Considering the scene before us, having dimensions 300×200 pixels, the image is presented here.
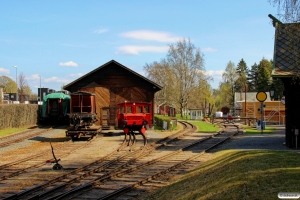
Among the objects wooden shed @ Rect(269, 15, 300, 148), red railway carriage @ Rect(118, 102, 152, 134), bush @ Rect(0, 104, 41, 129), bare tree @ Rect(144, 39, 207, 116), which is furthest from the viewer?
bare tree @ Rect(144, 39, 207, 116)

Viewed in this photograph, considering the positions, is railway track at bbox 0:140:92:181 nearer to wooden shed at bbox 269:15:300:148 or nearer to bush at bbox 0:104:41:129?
wooden shed at bbox 269:15:300:148

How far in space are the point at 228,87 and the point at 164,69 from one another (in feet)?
91.5

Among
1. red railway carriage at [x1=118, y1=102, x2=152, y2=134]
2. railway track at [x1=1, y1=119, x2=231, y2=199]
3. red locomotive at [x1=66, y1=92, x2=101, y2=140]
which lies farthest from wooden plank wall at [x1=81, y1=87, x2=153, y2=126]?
railway track at [x1=1, y1=119, x2=231, y2=199]

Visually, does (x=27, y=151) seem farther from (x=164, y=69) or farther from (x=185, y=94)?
(x=164, y=69)

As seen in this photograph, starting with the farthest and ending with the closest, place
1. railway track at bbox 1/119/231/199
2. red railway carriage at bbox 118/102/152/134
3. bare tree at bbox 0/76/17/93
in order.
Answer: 1. bare tree at bbox 0/76/17/93
2. red railway carriage at bbox 118/102/152/134
3. railway track at bbox 1/119/231/199

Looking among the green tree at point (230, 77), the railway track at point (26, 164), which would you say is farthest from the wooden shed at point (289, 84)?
the green tree at point (230, 77)

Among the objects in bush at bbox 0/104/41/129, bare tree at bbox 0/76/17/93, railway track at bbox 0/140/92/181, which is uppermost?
bare tree at bbox 0/76/17/93

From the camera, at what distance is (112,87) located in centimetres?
3631

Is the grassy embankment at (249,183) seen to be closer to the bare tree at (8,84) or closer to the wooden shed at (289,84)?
the wooden shed at (289,84)

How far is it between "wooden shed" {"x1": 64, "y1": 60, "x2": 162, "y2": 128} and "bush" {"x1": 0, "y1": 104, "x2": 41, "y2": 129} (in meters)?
5.59

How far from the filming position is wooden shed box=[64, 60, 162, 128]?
35.9m

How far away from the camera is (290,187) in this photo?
22.8 feet

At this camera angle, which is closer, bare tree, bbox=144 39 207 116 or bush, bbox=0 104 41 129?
bush, bbox=0 104 41 129

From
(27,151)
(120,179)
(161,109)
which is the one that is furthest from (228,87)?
(120,179)
